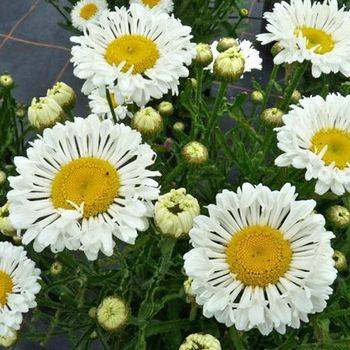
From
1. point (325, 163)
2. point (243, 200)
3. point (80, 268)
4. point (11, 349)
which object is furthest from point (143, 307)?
point (11, 349)

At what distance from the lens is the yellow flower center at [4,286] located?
1.05 meters

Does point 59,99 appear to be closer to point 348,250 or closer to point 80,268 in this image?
point 80,268

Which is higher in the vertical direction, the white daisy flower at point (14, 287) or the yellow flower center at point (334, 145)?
the yellow flower center at point (334, 145)

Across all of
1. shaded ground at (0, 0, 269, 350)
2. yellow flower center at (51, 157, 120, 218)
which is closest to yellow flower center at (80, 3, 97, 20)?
shaded ground at (0, 0, 269, 350)

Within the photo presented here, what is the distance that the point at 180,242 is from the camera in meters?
1.22

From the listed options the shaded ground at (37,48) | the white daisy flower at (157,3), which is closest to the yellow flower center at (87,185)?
the white daisy flower at (157,3)

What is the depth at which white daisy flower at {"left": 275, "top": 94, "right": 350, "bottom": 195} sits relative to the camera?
91 cm

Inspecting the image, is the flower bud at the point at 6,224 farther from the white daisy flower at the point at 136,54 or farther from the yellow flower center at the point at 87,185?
the white daisy flower at the point at 136,54

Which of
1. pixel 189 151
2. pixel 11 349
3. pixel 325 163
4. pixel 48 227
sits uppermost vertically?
pixel 325 163

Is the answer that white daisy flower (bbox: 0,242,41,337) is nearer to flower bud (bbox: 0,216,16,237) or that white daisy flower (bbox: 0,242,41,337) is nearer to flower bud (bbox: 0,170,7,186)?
flower bud (bbox: 0,216,16,237)

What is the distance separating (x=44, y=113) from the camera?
3.44 feet

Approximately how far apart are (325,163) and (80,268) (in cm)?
55

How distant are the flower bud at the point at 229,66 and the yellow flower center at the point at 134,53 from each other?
131 millimetres

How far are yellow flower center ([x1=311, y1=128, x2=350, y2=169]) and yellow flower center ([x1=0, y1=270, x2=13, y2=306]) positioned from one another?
0.67m
